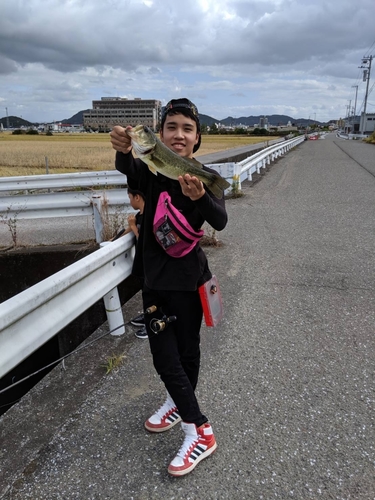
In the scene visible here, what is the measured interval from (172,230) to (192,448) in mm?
1153

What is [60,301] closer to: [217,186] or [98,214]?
[217,186]

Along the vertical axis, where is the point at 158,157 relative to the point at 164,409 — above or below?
above

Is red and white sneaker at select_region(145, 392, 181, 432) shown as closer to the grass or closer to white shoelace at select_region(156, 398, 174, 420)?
white shoelace at select_region(156, 398, 174, 420)

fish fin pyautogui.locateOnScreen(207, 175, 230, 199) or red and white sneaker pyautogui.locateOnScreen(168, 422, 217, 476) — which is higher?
fish fin pyautogui.locateOnScreen(207, 175, 230, 199)

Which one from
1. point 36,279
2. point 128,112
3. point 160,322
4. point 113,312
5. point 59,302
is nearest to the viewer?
point 160,322

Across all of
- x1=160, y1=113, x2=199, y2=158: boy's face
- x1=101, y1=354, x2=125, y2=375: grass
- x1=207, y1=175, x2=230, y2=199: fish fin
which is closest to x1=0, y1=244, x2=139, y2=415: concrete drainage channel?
x1=101, y1=354, x2=125, y2=375: grass

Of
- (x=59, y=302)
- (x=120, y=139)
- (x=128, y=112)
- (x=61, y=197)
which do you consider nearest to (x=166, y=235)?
(x=120, y=139)

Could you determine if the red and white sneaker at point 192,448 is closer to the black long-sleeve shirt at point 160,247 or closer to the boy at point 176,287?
the boy at point 176,287

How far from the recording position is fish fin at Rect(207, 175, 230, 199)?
2.17 meters

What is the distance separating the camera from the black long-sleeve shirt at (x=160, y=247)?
2.33 metres

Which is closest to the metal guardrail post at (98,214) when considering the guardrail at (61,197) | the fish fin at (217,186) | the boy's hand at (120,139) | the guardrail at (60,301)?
the guardrail at (61,197)

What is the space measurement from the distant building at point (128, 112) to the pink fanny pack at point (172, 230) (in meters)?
0.49

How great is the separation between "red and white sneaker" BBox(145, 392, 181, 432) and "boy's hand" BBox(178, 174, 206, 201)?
49.4 inches

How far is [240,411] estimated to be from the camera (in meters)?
2.55
